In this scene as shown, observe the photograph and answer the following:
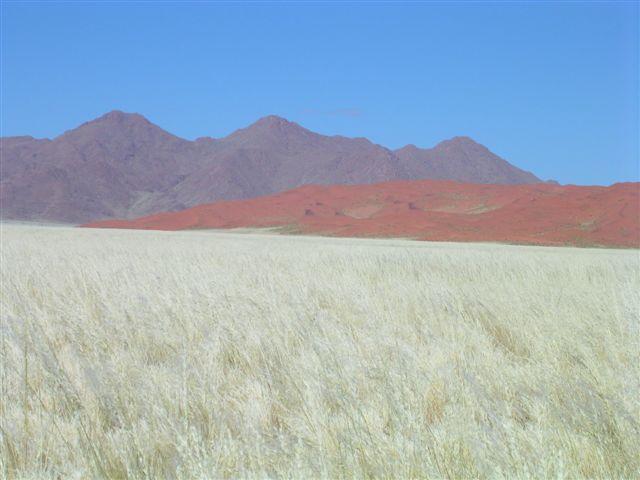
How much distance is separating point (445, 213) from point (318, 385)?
45059 millimetres

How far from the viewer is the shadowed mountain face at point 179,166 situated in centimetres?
12312

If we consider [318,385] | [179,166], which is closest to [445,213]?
[318,385]

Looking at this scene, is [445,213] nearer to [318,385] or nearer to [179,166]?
[318,385]

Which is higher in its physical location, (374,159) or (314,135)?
(314,135)

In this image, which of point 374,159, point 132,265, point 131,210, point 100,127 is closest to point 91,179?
point 131,210

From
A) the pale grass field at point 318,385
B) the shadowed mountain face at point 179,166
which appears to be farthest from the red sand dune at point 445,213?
the shadowed mountain face at point 179,166

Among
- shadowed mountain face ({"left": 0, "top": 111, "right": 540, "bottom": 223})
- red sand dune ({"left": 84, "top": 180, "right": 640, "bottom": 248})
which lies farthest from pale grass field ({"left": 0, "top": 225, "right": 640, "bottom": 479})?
shadowed mountain face ({"left": 0, "top": 111, "right": 540, "bottom": 223})

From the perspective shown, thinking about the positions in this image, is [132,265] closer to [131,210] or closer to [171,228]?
[171,228]

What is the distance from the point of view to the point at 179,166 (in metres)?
164

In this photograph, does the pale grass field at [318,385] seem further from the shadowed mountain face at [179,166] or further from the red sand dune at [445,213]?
the shadowed mountain face at [179,166]

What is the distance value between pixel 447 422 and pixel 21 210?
122549 millimetres

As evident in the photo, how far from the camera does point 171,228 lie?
184 ft

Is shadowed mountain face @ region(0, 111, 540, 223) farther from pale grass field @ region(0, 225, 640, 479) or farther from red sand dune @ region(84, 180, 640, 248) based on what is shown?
pale grass field @ region(0, 225, 640, 479)

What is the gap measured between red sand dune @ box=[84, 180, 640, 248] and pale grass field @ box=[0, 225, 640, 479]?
94.5ft
